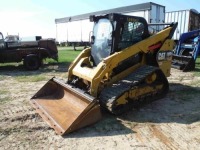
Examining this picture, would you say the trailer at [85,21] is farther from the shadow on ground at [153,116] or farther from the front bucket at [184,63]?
the shadow on ground at [153,116]

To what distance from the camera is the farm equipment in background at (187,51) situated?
10662mm

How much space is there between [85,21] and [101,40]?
21.3 meters

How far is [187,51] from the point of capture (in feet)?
40.2

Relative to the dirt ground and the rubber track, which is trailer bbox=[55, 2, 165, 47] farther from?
the dirt ground

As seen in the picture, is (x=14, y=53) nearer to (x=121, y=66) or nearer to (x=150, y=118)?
(x=121, y=66)

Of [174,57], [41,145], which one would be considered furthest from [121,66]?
[174,57]

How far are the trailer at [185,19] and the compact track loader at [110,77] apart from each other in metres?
11.4

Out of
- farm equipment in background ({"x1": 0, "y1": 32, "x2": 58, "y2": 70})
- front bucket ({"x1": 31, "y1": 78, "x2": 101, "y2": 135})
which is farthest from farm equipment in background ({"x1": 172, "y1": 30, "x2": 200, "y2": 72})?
farm equipment in background ({"x1": 0, "y1": 32, "x2": 58, "y2": 70})

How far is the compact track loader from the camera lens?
5266 mm

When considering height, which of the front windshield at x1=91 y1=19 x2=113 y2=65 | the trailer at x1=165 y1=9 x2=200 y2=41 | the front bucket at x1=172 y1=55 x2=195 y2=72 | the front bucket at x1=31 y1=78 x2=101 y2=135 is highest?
the trailer at x1=165 y1=9 x2=200 y2=41

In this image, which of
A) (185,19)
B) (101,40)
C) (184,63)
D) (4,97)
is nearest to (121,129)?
(101,40)

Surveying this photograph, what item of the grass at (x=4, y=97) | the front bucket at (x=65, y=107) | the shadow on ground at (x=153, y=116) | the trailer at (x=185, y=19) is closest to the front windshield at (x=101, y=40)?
the front bucket at (x=65, y=107)

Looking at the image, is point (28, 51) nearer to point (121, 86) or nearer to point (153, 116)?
point (121, 86)

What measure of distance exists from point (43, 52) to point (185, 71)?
6863 mm
